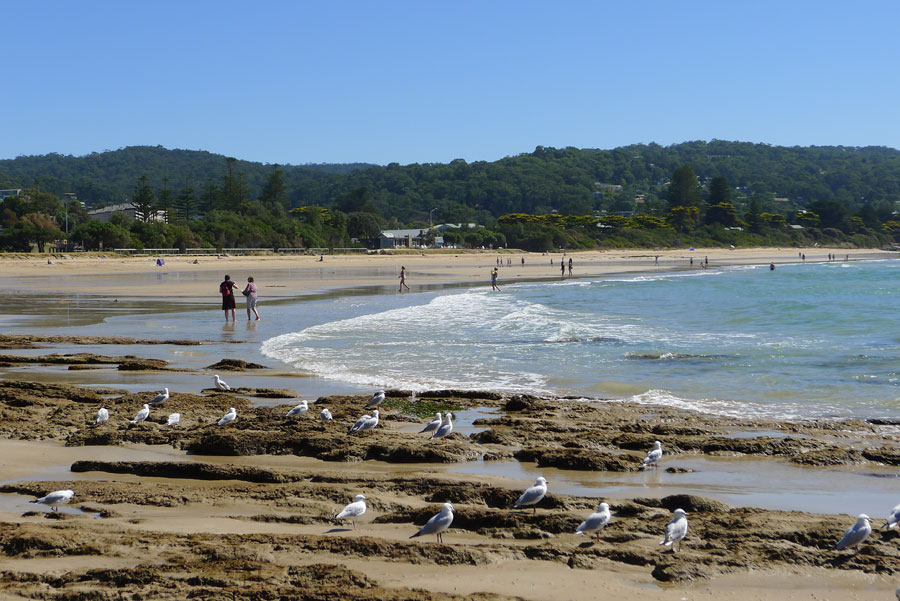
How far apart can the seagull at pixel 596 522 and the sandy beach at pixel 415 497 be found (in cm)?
7

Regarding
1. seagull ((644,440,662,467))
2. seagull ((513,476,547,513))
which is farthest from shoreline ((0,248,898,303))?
seagull ((513,476,547,513))

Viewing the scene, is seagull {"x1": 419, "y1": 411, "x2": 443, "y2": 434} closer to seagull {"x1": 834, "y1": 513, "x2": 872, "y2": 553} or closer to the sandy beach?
the sandy beach

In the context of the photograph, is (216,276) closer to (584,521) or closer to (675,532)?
(584,521)

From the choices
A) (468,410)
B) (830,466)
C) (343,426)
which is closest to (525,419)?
(468,410)

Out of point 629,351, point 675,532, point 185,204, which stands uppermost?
point 185,204

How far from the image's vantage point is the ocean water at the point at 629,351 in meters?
12.4

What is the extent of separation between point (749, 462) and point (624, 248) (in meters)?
112

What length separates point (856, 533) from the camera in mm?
5391

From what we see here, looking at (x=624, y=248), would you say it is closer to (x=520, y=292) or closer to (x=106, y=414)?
(x=520, y=292)

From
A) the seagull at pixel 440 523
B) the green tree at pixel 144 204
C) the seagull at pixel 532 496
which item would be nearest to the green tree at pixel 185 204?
the green tree at pixel 144 204

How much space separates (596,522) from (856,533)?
1.62 meters

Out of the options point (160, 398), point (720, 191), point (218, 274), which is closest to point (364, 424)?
point (160, 398)

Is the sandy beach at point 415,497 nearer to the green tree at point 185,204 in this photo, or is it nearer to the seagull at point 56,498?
the seagull at point 56,498

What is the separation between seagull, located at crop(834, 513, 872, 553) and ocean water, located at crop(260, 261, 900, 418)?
5.55 meters
